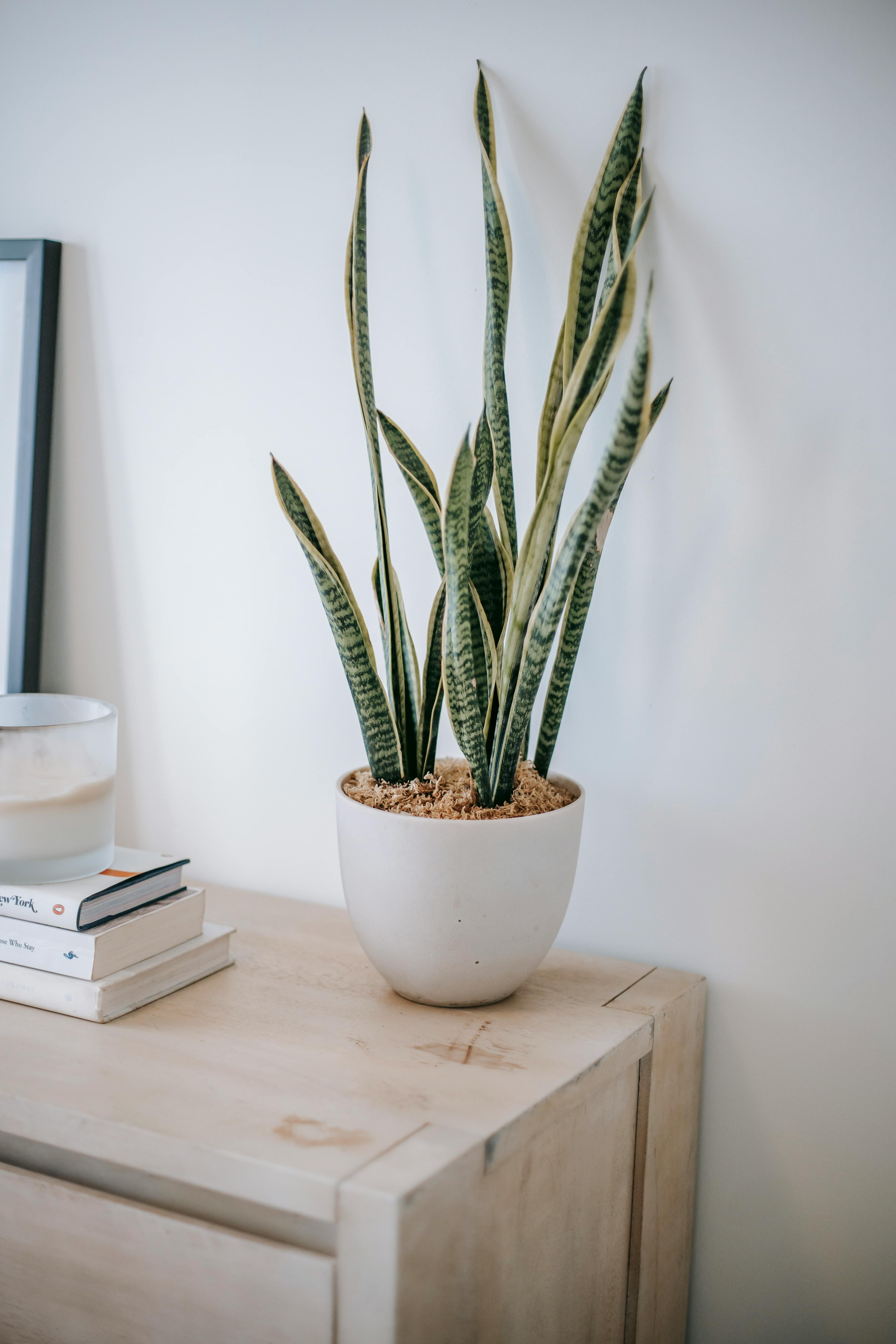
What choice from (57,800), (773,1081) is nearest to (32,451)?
(57,800)

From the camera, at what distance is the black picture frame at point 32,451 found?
1.08m

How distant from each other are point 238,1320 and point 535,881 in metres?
0.33

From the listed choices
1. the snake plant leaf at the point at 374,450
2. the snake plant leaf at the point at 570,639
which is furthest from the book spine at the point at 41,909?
the snake plant leaf at the point at 570,639

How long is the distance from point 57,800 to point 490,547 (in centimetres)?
41

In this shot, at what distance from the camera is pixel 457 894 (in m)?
0.69

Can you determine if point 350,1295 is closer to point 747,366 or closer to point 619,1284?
point 619,1284

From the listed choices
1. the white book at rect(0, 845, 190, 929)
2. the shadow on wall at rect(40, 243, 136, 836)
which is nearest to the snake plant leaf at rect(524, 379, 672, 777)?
the white book at rect(0, 845, 190, 929)

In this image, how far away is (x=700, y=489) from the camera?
81 cm

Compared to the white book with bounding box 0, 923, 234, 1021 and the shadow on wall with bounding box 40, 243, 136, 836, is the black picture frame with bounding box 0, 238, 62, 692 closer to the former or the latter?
the shadow on wall with bounding box 40, 243, 136, 836

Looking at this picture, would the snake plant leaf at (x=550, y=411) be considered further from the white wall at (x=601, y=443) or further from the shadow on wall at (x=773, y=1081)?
the shadow on wall at (x=773, y=1081)

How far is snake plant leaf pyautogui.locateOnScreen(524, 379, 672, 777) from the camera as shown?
75 centimetres

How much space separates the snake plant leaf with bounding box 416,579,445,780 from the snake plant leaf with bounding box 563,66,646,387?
22 centimetres

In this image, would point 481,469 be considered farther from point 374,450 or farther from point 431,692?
point 431,692

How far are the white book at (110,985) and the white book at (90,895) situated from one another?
0.04 metres
